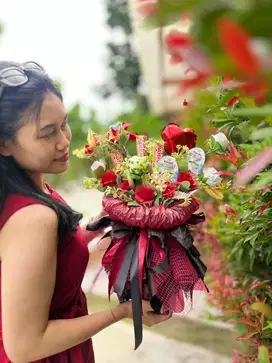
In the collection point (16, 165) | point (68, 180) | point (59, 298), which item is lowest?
point (68, 180)

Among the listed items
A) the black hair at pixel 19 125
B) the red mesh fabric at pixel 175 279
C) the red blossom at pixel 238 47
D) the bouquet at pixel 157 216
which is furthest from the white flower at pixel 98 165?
the red blossom at pixel 238 47

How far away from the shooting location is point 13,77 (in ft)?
3.43

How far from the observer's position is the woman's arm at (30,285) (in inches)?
37.1

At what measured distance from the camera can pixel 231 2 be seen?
25 cm

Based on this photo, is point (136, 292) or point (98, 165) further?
point (98, 165)

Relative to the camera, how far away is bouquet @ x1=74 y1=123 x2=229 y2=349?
1029 millimetres

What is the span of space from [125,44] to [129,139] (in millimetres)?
11267

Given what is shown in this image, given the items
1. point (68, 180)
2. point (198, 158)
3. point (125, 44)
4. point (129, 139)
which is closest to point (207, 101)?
point (198, 158)

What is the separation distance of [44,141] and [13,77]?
0.15m

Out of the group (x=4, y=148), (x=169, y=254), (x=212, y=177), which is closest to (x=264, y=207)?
(x=212, y=177)

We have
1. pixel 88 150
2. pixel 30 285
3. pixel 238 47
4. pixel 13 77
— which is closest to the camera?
pixel 238 47

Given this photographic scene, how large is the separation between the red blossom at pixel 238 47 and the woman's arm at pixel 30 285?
2.59 feet

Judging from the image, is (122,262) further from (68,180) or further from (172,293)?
(68,180)

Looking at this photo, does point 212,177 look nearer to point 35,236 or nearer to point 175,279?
point 175,279
